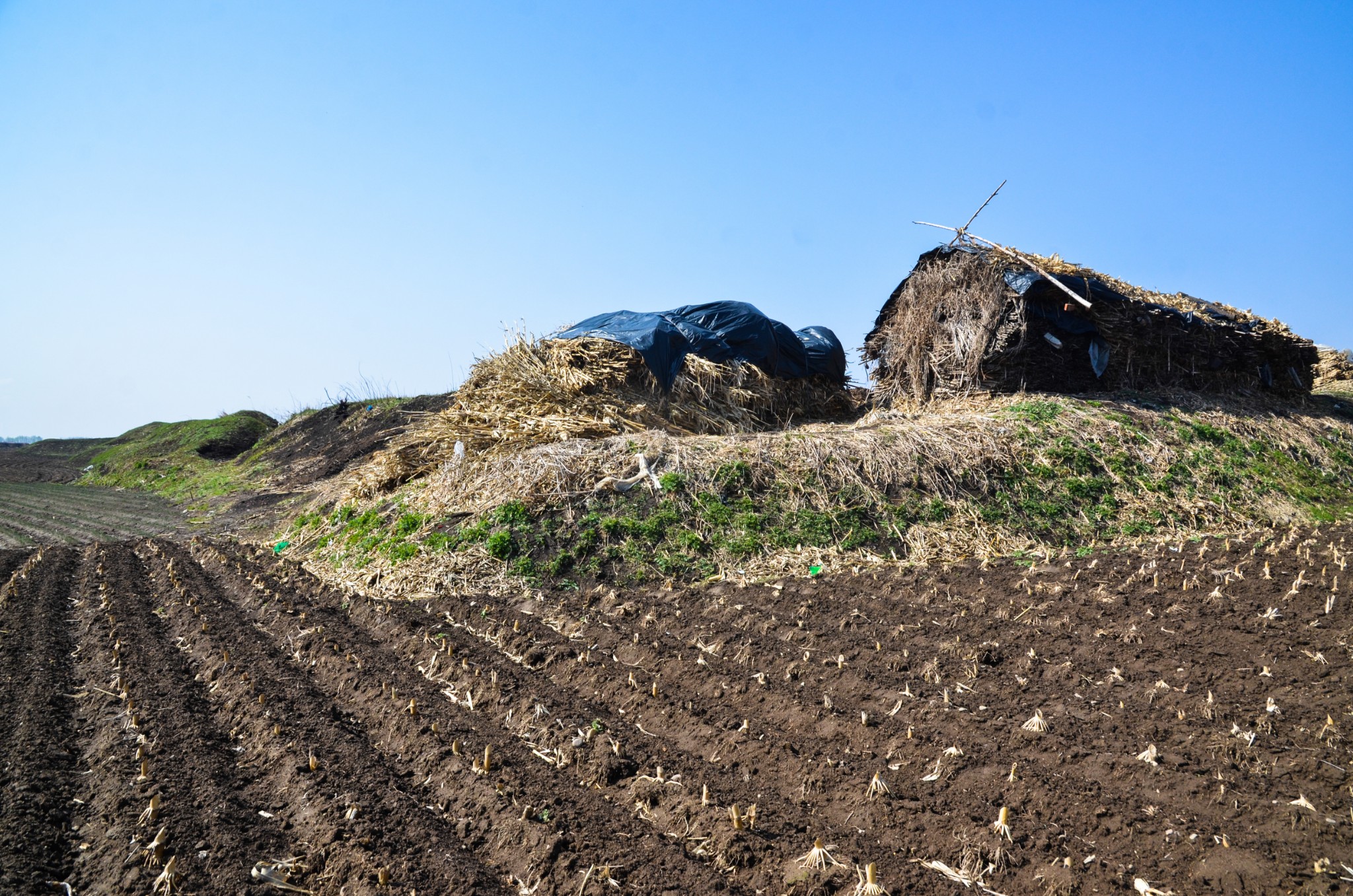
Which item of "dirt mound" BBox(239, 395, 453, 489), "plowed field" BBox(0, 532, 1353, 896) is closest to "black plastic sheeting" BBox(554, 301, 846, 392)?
"plowed field" BBox(0, 532, 1353, 896)

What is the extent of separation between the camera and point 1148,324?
39.7 ft

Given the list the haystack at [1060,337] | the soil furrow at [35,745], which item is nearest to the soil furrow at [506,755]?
the soil furrow at [35,745]

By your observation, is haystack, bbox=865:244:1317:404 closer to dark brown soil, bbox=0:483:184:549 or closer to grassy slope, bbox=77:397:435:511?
dark brown soil, bbox=0:483:184:549

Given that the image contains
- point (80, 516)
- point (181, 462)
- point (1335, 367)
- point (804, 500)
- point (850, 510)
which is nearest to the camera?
point (850, 510)

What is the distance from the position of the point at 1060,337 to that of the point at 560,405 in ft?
25.8

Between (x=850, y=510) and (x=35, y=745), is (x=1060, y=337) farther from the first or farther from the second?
(x=35, y=745)

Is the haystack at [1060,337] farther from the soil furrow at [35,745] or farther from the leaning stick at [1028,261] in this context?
the soil furrow at [35,745]

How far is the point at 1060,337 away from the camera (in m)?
11.7

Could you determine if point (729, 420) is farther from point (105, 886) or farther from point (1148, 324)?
point (105, 886)

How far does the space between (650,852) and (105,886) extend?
7.54 feet

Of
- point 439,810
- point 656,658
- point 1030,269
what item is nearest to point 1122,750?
point 656,658

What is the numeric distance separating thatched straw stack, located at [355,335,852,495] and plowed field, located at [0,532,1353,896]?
3608 millimetres

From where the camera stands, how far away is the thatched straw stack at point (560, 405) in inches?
395

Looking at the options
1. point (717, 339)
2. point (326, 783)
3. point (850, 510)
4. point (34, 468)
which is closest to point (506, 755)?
point (326, 783)
